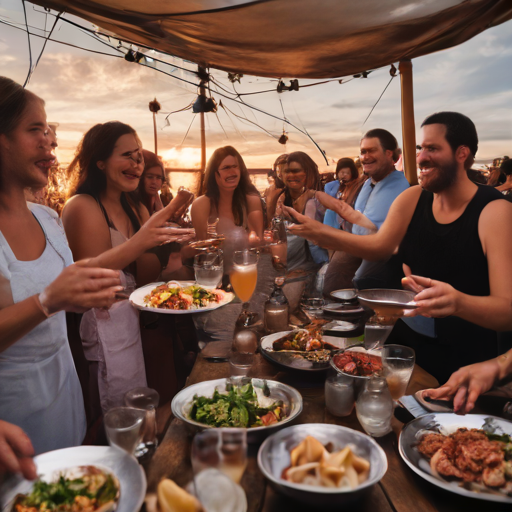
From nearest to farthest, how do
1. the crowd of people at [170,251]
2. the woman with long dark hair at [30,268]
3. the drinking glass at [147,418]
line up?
the drinking glass at [147,418], the crowd of people at [170,251], the woman with long dark hair at [30,268]

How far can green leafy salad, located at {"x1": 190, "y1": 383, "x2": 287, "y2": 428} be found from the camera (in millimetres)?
860

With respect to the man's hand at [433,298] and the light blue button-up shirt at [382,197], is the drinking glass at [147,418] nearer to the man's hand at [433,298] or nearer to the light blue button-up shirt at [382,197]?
the man's hand at [433,298]

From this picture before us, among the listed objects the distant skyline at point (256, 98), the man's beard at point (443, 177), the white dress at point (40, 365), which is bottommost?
the white dress at point (40, 365)

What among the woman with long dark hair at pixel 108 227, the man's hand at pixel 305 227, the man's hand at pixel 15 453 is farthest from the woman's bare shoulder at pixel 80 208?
the man's hand at pixel 15 453

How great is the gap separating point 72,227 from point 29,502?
1.35 meters

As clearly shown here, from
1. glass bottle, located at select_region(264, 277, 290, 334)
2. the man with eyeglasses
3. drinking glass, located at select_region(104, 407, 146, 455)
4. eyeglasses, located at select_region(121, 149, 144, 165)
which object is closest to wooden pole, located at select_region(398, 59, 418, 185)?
the man with eyeglasses

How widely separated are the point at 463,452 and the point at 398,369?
0.84ft

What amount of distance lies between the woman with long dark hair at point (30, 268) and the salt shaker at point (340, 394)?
2.55 feet

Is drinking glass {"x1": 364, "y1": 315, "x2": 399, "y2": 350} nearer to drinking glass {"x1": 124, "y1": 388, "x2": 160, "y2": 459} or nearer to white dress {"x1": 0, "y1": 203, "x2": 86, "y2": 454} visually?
drinking glass {"x1": 124, "y1": 388, "x2": 160, "y2": 459}

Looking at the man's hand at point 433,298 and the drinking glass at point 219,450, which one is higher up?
the man's hand at point 433,298

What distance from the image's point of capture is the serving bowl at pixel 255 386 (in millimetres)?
822

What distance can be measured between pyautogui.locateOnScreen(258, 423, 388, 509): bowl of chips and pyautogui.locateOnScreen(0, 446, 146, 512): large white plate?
21cm

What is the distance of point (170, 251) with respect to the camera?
226 centimetres

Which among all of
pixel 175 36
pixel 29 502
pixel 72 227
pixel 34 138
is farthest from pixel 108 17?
pixel 29 502
